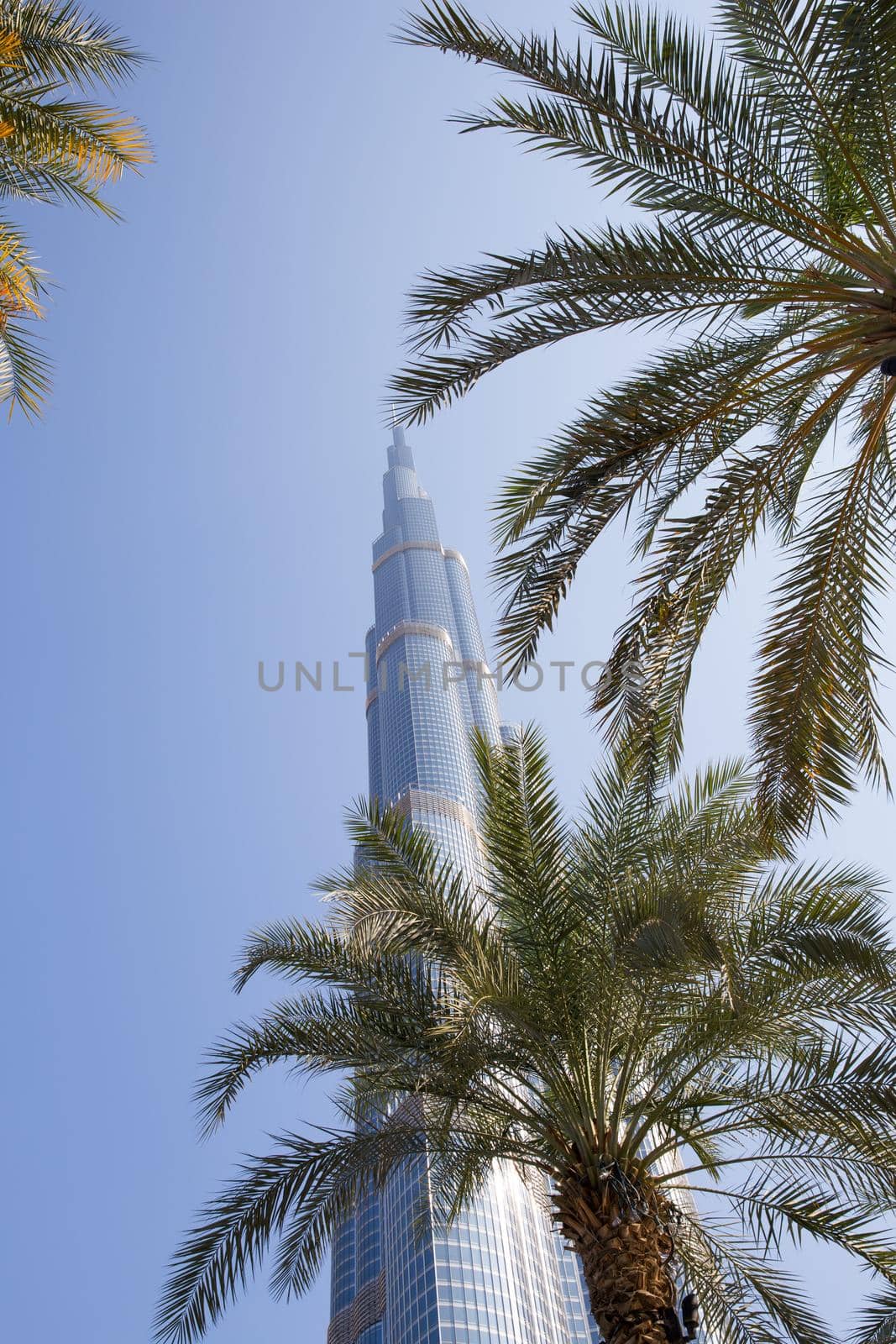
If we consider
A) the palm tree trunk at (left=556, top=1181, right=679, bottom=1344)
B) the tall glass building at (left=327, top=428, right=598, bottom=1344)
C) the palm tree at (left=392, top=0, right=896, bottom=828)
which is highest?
the tall glass building at (left=327, top=428, right=598, bottom=1344)

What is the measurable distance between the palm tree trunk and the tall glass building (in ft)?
1.06

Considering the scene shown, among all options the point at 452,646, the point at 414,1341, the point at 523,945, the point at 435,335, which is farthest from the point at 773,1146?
the point at 452,646

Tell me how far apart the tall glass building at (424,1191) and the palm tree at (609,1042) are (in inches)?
28.1

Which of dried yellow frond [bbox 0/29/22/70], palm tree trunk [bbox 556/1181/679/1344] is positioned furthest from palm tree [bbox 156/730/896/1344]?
dried yellow frond [bbox 0/29/22/70]

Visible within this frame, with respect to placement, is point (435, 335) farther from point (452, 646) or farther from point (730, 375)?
point (452, 646)

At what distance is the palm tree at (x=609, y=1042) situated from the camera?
7.84 metres

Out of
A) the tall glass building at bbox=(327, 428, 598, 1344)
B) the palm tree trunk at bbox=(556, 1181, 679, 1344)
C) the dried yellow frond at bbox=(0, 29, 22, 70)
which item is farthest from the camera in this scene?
the tall glass building at bbox=(327, 428, 598, 1344)

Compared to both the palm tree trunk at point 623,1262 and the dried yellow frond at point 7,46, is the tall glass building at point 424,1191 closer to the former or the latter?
the palm tree trunk at point 623,1262

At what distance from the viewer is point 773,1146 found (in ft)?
27.9

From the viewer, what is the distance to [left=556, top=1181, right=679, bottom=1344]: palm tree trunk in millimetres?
7414

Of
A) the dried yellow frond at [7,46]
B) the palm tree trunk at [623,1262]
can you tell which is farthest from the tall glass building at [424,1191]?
the dried yellow frond at [7,46]

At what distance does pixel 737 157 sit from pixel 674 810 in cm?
504

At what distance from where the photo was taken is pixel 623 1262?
24.9ft

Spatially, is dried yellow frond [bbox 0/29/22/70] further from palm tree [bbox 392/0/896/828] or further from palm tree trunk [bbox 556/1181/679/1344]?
palm tree trunk [bbox 556/1181/679/1344]
